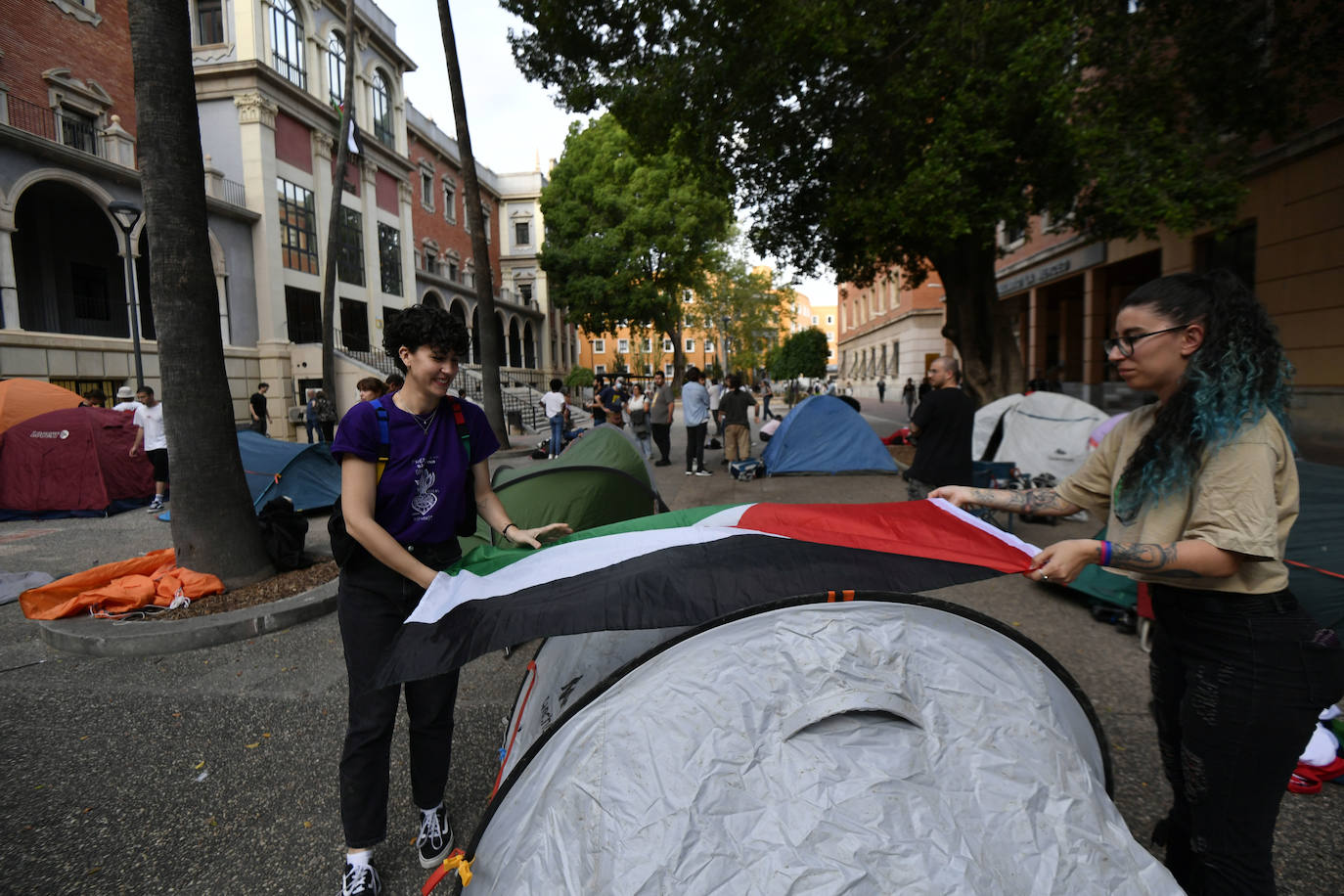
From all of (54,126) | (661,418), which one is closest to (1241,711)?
(661,418)

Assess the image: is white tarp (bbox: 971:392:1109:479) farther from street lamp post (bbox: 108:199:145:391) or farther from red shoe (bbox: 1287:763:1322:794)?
street lamp post (bbox: 108:199:145:391)

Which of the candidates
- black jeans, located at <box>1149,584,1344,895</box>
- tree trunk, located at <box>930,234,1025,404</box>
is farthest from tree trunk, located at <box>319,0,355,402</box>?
black jeans, located at <box>1149,584,1344,895</box>

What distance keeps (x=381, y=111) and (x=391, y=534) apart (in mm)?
31403

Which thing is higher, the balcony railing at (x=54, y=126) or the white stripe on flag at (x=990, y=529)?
the balcony railing at (x=54, y=126)

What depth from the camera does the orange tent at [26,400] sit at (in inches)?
383

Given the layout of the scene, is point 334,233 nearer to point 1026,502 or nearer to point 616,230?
point 1026,502

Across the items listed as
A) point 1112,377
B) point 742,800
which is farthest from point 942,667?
point 1112,377

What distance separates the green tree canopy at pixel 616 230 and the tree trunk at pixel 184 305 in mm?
28446

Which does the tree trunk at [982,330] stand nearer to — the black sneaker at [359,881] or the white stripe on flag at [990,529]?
the white stripe on flag at [990,529]

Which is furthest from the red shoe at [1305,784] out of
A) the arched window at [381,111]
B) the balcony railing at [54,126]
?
the arched window at [381,111]

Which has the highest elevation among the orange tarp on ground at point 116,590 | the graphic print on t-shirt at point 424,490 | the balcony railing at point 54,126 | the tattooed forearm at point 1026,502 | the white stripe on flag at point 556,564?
the balcony railing at point 54,126

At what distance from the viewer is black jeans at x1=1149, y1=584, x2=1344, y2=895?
1.63 meters

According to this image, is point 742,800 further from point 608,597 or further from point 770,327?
point 770,327

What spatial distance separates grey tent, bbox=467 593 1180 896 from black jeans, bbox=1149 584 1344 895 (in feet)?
1.07
